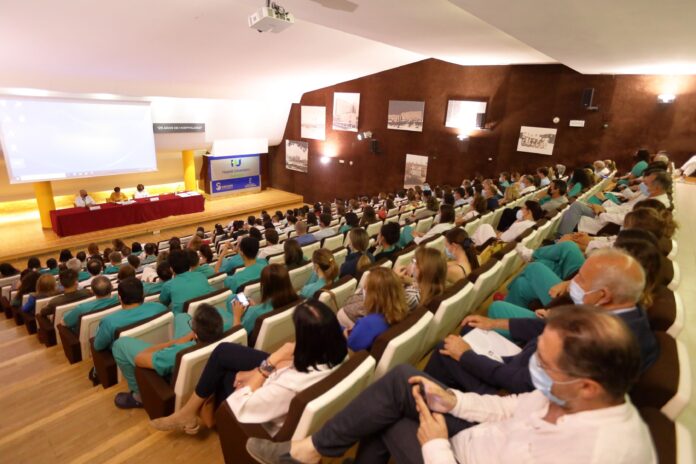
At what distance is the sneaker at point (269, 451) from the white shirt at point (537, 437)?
2.10 ft

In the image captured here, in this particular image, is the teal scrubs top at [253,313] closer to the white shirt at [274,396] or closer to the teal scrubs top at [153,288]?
the white shirt at [274,396]

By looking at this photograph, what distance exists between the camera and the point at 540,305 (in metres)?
3.12

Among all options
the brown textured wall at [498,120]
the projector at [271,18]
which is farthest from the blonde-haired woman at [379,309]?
the brown textured wall at [498,120]

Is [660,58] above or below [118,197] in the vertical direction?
above

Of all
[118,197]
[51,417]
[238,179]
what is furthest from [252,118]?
[51,417]

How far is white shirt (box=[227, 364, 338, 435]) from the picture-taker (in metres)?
1.91

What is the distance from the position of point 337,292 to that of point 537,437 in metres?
1.97

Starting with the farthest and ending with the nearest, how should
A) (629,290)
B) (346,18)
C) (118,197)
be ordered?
(118,197) < (346,18) < (629,290)

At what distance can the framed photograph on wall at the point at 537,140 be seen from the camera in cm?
978

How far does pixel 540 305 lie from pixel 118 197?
1253 cm

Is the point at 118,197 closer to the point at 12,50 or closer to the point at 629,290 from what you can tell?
the point at 12,50

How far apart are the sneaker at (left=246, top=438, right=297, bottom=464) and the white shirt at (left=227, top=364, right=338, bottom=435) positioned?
0.50 ft

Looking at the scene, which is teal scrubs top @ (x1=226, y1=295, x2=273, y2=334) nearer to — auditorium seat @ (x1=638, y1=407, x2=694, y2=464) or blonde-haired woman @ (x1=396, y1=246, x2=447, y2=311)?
blonde-haired woman @ (x1=396, y1=246, x2=447, y2=311)

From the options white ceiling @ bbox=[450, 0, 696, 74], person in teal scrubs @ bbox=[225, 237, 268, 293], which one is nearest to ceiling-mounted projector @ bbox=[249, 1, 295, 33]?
white ceiling @ bbox=[450, 0, 696, 74]
